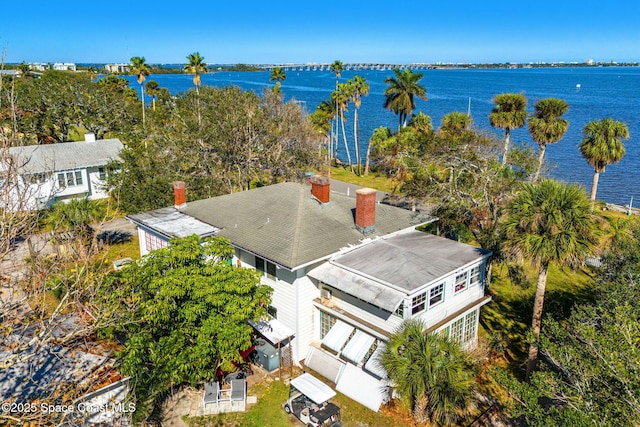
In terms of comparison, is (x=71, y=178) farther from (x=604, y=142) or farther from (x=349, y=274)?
(x=604, y=142)

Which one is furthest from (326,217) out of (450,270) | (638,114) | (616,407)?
(638,114)

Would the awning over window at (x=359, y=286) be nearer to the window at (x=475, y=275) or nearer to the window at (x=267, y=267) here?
the window at (x=267, y=267)

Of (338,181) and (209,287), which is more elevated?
(209,287)

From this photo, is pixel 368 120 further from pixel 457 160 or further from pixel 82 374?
pixel 82 374

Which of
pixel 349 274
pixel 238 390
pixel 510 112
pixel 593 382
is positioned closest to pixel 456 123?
pixel 510 112

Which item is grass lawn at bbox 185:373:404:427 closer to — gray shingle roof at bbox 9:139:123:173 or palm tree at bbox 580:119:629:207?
palm tree at bbox 580:119:629:207

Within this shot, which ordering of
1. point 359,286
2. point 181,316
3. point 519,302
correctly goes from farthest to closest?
1. point 519,302
2. point 359,286
3. point 181,316

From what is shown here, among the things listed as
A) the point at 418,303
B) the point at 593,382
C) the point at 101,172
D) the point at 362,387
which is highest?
the point at 593,382
